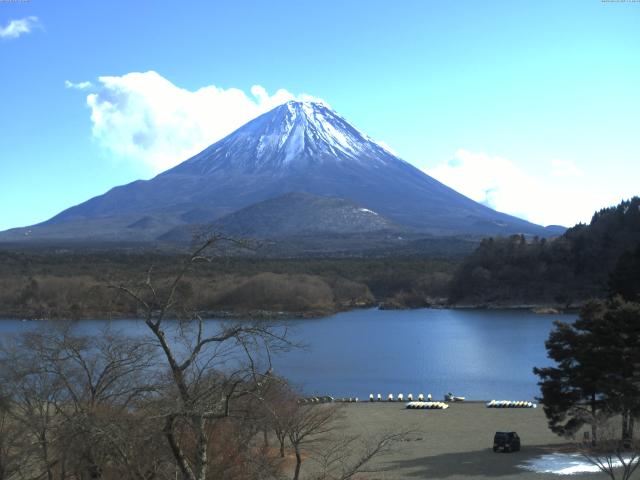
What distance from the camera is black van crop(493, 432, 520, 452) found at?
14078 millimetres

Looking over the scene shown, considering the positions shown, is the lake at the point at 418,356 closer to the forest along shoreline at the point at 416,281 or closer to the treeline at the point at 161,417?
the forest along shoreline at the point at 416,281

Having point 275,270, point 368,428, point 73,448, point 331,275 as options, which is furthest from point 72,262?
point 73,448

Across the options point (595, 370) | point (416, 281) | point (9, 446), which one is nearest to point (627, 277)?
point (595, 370)

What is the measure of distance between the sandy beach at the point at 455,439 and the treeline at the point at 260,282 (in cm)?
2262

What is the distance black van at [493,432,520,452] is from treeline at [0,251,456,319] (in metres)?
27.6

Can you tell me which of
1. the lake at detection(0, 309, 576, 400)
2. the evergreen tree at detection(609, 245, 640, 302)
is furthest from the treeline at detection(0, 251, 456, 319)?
the evergreen tree at detection(609, 245, 640, 302)

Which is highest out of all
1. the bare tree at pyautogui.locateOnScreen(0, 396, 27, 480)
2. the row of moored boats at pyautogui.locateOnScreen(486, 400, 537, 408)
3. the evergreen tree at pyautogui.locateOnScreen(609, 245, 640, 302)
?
the evergreen tree at pyautogui.locateOnScreen(609, 245, 640, 302)

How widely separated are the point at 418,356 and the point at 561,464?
18.8 m

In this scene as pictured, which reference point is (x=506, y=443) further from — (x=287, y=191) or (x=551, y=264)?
(x=287, y=191)

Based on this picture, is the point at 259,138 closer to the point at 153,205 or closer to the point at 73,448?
the point at 153,205

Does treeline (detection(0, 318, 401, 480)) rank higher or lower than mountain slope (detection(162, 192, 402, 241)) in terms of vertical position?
lower

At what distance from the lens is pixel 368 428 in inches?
672

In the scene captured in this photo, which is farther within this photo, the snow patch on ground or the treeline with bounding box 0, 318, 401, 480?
A: the snow patch on ground

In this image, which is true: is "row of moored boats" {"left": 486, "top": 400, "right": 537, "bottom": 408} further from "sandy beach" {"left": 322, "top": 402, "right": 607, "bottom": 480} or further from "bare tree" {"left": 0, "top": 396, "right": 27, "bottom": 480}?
"bare tree" {"left": 0, "top": 396, "right": 27, "bottom": 480}
